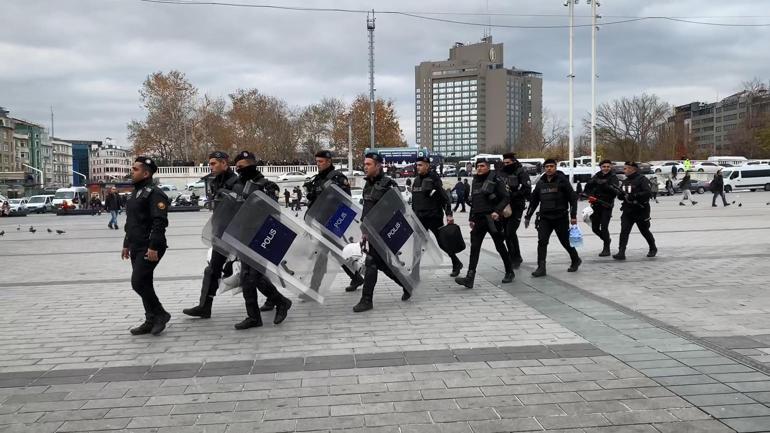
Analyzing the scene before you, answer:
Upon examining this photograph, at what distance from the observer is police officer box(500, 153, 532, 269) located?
367 inches

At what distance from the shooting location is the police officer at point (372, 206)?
7023 mm

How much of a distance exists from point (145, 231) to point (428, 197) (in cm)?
396

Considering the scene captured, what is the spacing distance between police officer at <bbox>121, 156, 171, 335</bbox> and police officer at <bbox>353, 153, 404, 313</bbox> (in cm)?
216

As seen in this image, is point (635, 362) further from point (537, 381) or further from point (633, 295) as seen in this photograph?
point (633, 295)

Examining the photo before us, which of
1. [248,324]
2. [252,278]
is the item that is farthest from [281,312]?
[252,278]

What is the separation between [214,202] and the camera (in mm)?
6332

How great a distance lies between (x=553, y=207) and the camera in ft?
29.2

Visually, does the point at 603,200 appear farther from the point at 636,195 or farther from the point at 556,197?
the point at 556,197

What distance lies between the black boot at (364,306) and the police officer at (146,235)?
6.62 ft

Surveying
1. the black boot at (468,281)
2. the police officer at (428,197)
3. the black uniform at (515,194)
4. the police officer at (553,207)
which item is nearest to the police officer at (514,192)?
the black uniform at (515,194)

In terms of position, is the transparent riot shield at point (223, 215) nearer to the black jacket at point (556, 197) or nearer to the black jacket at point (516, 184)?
the black jacket at point (516, 184)

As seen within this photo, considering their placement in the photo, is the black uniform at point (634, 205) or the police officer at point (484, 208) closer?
the police officer at point (484, 208)

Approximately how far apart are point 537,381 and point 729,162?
226ft

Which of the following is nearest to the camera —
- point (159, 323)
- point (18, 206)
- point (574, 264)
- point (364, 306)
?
point (159, 323)
